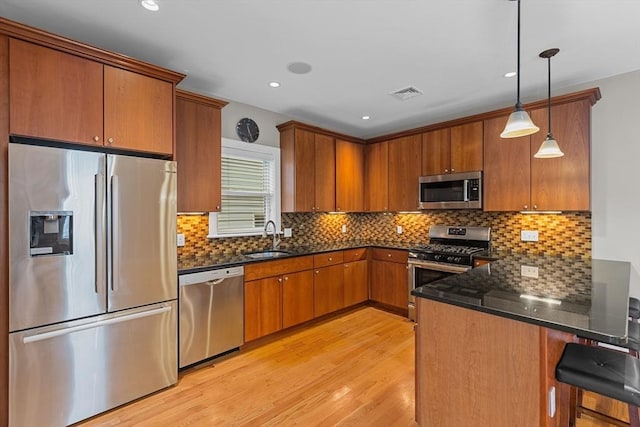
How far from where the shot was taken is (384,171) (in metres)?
4.53

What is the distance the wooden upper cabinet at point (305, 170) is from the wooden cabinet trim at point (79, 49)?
166cm

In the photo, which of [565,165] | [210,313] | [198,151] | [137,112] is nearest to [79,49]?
[137,112]

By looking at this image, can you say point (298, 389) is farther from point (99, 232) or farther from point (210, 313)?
point (99, 232)

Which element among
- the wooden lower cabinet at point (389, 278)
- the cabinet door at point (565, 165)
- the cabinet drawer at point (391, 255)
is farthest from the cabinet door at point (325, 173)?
the cabinet door at point (565, 165)

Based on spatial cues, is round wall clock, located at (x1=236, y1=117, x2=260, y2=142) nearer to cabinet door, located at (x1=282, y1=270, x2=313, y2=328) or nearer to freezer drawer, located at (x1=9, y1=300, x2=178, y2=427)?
cabinet door, located at (x1=282, y1=270, x2=313, y2=328)

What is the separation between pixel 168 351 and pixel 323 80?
2864 mm

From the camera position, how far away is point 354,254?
4234 millimetres

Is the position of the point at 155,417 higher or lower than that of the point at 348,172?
lower

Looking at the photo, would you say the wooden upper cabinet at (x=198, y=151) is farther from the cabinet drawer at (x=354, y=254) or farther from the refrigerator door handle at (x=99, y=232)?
the cabinet drawer at (x=354, y=254)

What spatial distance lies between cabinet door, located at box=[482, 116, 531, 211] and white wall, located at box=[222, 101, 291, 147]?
8.51ft

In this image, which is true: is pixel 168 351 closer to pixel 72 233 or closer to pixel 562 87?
pixel 72 233

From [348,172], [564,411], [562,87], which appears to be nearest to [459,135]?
[562,87]

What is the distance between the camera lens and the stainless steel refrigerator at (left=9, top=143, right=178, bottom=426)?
6.07 feet

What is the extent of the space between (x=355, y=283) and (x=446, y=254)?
1.31m
